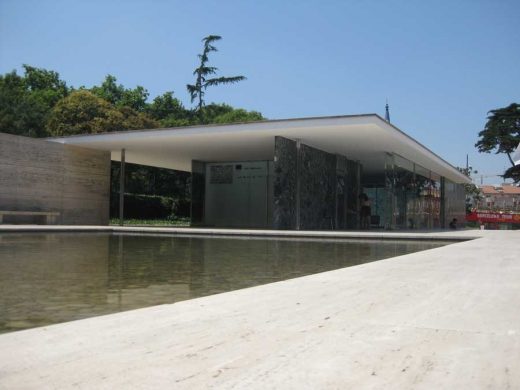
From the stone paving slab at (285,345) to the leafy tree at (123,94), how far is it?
38.1 metres

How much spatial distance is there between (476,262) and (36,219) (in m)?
16.6

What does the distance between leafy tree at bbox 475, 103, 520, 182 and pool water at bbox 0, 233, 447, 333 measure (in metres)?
33.5

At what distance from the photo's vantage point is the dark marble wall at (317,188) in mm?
18766

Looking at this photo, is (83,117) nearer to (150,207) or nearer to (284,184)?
(150,207)

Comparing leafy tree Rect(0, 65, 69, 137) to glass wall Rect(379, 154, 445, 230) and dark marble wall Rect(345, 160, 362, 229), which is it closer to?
dark marble wall Rect(345, 160, 362, 229)

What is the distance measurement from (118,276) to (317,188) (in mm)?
14744

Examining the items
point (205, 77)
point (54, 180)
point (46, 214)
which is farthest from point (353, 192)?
point (205, 77)

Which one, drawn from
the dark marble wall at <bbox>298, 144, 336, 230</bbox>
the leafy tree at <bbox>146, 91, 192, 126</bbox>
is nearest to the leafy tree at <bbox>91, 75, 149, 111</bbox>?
the leafy tree at <bbox>146, 91, 192, 126</bbox>

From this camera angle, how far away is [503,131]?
38.5 meters

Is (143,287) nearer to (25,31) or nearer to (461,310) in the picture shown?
(461,310)

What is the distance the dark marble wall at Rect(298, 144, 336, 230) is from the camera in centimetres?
Answer: 1877

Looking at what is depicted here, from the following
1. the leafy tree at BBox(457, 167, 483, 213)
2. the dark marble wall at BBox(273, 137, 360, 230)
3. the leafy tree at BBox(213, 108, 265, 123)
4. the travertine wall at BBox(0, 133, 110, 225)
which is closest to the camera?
the dark marble wall at BBox(273, 137, 360, 230)

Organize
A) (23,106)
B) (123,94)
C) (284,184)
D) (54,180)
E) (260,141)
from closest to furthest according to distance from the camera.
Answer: (284,184)
(260,141)
(54,180)
(23,106)
(123,94)

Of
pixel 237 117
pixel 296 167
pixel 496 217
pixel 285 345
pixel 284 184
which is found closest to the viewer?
pixel 285 345
